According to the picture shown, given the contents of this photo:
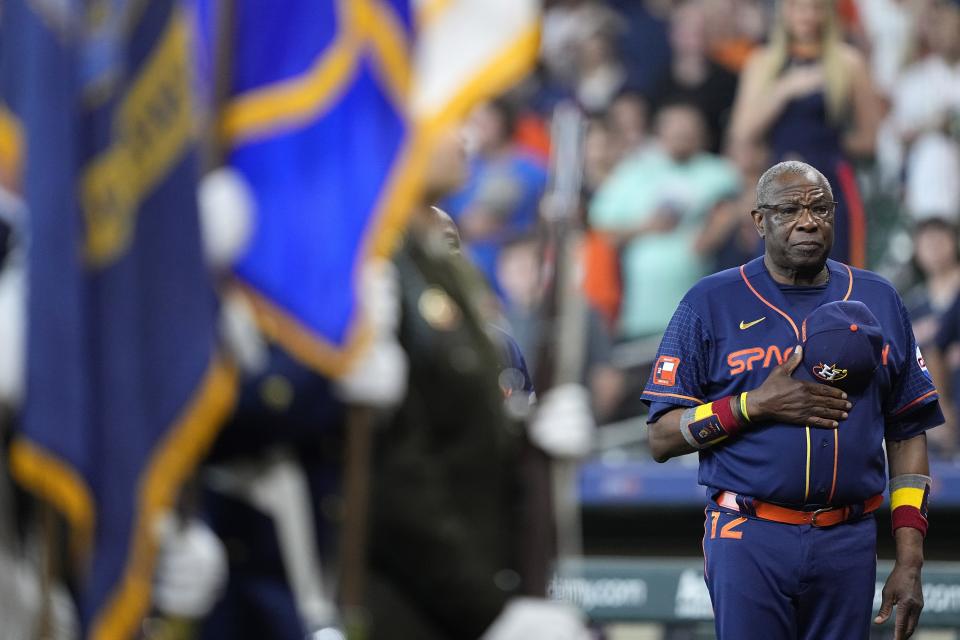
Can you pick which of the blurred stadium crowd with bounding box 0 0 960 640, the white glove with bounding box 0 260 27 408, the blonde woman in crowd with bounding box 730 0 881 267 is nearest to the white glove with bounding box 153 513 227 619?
the blurred stadium crowd with bounding box 0 0 960 640

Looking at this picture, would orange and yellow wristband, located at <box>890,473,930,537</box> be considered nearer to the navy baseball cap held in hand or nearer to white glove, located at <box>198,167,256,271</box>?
the navy baseball cap held in hand

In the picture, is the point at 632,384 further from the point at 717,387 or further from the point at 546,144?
the point at 717,387

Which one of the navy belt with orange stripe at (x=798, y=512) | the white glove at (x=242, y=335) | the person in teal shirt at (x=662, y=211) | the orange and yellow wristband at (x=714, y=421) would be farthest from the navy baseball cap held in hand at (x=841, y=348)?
the person in teal shirt at (x=662, y=211)

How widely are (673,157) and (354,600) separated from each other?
4.65 metres

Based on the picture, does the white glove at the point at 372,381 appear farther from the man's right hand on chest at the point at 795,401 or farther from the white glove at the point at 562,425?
the man's right hand on chest at the point at 795,401

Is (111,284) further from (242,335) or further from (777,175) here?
(777,175)

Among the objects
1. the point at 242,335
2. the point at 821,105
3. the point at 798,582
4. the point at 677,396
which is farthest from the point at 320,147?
the point at 821,105

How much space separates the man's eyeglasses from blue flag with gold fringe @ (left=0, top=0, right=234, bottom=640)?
129cm

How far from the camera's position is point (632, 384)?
754 cm

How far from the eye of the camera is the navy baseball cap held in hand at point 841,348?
123 inches

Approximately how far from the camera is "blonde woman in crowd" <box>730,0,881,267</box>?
6.46m

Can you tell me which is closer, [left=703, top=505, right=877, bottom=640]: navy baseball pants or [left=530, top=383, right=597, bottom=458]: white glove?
[left=703, top=505, right=877, bottom=640]: navy baseball pants

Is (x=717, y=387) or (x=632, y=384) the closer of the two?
(x=717, y=387)

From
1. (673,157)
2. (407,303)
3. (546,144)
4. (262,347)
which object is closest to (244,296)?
(262,347)
